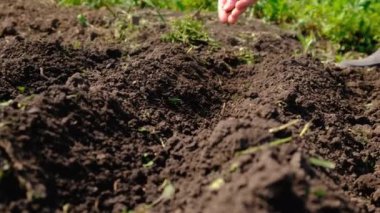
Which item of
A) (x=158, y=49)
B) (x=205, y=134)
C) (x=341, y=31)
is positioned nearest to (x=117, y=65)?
(x=158, y=49)

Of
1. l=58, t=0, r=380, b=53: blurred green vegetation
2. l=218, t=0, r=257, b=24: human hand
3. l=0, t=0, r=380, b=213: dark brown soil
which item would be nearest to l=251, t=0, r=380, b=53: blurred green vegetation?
l=58, t=0, r=380, b=53: blurred green vegetation

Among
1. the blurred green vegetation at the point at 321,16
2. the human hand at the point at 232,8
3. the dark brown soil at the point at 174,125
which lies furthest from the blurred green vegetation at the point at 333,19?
the human hand at the point at 232,8

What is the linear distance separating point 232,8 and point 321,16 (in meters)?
1.50

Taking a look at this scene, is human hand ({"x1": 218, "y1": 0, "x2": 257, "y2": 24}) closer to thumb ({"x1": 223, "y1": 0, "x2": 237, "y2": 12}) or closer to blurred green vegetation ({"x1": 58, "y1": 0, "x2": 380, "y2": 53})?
thumb ({"x1": 223, "y1": 0, "x2": 237, "y2": 12})

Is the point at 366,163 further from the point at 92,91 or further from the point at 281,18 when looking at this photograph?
the point at 281,18

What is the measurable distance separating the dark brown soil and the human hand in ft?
0.82

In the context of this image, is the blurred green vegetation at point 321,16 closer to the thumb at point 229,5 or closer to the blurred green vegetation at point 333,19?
the blurred green vegetation at point 333,19

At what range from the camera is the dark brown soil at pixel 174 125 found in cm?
192

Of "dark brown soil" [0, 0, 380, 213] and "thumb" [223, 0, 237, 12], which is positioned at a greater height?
"thumb" [223, 0, 237, 12]

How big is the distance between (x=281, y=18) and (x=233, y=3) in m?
1.51

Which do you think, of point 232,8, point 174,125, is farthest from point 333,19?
point 174,125

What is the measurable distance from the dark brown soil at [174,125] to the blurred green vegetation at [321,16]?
0.61 meters

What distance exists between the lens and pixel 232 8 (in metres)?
3.84

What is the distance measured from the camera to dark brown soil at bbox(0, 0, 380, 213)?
1.92m
